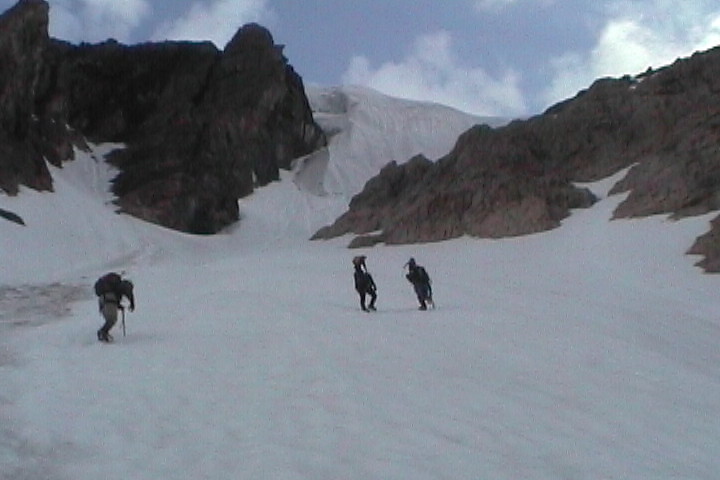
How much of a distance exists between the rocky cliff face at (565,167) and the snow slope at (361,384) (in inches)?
718

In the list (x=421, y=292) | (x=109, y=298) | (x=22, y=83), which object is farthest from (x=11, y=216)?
(x=109, y=298)

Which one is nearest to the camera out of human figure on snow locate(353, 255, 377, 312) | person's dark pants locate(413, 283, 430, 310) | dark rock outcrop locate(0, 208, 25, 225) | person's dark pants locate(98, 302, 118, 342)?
person's dark pants locate(98, 302, 118, 342)

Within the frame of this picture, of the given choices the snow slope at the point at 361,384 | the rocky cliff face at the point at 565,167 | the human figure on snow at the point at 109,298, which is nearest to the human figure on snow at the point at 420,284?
the snow slope at the point at 361,384

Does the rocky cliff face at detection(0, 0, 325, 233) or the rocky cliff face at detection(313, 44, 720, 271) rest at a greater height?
the rocky cliff face at detection(0, 0, 325, 233)

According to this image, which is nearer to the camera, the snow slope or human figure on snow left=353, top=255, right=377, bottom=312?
the snow slope

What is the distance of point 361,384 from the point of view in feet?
32.6

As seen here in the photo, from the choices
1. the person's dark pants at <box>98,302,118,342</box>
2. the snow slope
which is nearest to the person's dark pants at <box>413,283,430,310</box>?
the snow slope

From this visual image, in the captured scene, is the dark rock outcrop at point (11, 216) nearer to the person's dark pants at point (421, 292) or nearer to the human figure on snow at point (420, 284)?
the human figure on snow at point (420, 284)

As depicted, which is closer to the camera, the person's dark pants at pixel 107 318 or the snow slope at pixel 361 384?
the snow slope at pixel 361 384

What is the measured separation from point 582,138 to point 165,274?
1494 inches

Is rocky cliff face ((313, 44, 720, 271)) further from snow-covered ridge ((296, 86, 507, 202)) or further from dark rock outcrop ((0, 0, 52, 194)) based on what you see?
snow-covered ridge ((296, 86, 507, 202))

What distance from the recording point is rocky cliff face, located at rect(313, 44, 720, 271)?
151 ft

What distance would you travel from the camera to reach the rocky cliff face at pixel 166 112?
74250 millimetres

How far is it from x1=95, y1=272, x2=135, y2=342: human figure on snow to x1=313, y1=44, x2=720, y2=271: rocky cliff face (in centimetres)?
3436
